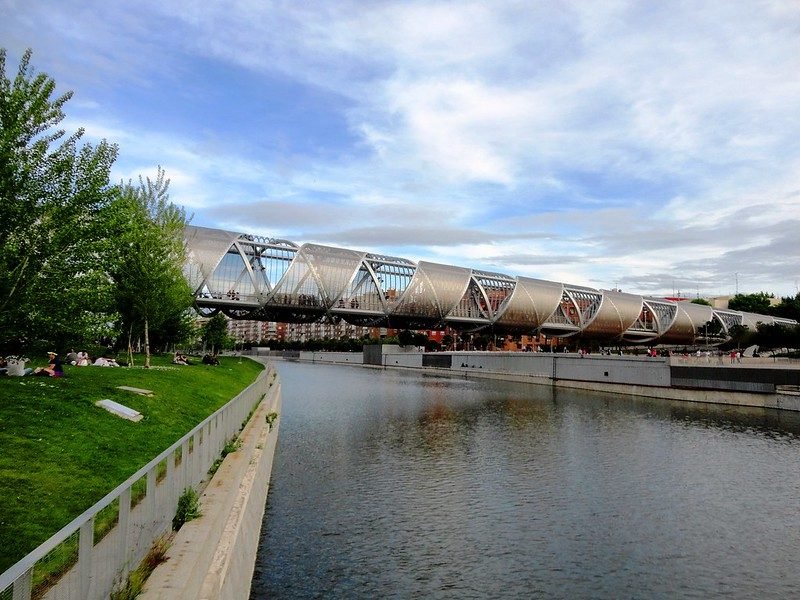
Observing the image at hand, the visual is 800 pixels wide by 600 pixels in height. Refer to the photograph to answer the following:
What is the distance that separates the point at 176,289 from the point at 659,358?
3522 cm

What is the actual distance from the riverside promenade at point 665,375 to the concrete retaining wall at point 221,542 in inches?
1348

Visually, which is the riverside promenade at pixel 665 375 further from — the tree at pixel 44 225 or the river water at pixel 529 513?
the tree at pixel 44 225

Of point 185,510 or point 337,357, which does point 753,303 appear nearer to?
point 337,357

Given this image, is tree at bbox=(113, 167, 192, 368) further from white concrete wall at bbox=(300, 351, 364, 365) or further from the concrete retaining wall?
white concrete wall at bbox=(300, 351, 364, 365)

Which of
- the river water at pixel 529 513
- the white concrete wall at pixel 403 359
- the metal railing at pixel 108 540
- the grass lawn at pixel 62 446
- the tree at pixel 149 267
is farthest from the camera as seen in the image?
the white concrete wall at pixel 403 359

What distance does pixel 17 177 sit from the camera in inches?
415

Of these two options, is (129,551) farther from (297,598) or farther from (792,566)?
(792,566)

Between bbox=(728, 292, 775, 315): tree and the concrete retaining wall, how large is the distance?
18087cm

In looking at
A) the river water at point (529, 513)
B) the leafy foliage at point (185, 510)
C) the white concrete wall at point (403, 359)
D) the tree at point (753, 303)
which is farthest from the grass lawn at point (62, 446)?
the tree at point (753, 303)

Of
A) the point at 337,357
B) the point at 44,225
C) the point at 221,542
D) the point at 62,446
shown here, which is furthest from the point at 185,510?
the point at 337,357

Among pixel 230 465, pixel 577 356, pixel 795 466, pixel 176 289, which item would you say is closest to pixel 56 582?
pixel 230 465

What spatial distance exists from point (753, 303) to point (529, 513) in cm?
18035

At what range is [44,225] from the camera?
10672 millimetres

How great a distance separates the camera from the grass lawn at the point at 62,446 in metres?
7.23
